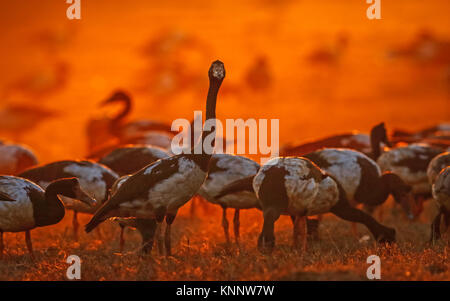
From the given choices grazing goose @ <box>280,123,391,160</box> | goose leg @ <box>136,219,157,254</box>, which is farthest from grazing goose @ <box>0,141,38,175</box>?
goose leg @ <box>136,219,157,254</box>

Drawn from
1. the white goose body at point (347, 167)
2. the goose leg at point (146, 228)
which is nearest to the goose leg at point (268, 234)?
the goose leg at point (146, 228)

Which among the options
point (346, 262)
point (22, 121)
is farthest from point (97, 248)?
point (22, 121)

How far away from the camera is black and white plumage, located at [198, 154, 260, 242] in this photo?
1092 centimetres

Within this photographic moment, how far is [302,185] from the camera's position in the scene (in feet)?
32.3

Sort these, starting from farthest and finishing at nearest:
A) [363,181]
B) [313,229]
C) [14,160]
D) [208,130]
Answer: [14,160]
[363,181]
[313,229]
[208,130]

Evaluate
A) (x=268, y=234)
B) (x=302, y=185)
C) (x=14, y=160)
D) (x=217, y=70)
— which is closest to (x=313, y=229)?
(x=302, y=185)

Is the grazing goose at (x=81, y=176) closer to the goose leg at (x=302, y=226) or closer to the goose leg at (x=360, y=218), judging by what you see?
the goose leg at (x=302, y=226)

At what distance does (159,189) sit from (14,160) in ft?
27.3

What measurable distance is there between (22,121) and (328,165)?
658 inches

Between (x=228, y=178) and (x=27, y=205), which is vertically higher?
(x=228, y=178)

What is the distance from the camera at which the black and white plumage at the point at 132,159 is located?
12.9 m

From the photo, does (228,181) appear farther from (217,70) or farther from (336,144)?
(336,144)

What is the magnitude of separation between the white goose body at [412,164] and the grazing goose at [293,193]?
10.00 ft

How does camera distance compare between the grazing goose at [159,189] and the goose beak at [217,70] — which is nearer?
the grazing goose at [159,189]
